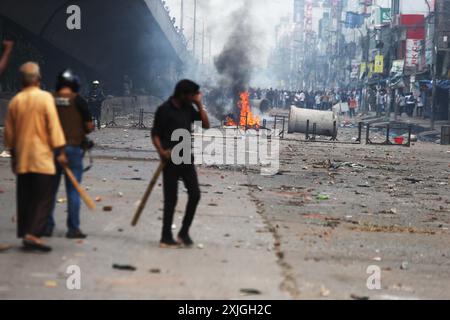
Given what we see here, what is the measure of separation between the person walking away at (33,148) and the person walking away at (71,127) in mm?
725

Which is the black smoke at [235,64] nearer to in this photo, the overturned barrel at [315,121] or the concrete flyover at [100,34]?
the concrete flyover at [100,34]

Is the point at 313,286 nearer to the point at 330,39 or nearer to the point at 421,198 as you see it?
the point at 421,198

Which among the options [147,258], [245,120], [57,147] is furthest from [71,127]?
[245,120]

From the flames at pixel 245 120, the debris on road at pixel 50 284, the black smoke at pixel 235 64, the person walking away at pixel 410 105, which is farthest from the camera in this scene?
the person walking away at pixel 410 105

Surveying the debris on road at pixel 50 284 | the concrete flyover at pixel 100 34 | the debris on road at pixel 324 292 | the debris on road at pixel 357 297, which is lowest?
the debris on road at pixel 357 297

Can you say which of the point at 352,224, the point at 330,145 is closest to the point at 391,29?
the point at 330,145

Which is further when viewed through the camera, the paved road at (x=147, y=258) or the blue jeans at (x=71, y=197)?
the blue jeans at (x=71, y=197)

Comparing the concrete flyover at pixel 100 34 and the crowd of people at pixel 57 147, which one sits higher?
the concrete flyover at pixel 100 34

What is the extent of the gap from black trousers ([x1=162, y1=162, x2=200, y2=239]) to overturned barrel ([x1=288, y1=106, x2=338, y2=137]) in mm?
25924

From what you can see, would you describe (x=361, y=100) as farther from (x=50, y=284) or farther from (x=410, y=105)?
(x=50, y=284)

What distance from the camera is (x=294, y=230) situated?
11062 mm

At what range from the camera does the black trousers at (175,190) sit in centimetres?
903

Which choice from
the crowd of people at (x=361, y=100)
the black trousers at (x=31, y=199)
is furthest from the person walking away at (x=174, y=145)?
the crowd of people at (x=361, y=100)

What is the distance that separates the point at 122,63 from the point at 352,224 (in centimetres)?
4836
